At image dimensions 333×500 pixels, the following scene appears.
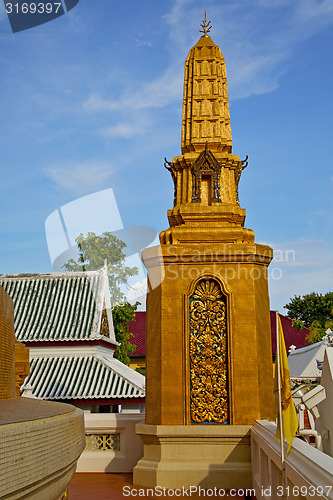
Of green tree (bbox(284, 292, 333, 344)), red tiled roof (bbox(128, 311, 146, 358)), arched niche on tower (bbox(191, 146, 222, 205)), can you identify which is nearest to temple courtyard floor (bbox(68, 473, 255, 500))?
arched niche on tower (bbox(191, 146, 222, 205))

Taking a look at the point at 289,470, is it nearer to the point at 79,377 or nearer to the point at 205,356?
the point at 205,356

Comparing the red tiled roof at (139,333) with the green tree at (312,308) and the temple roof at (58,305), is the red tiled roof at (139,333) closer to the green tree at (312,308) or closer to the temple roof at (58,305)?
the green tree at (312,308)

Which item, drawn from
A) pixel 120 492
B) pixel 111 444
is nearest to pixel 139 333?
pixel 111 444

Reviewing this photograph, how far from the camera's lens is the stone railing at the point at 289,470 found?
320 centimetres

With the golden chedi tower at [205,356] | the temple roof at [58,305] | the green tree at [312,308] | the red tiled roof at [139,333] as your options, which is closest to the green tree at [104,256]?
the red tiled roof at [139,333]

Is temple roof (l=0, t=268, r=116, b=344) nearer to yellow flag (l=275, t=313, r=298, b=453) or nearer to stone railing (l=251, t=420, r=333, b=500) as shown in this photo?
stone railing (l=251, t=420, r=333, b=500)

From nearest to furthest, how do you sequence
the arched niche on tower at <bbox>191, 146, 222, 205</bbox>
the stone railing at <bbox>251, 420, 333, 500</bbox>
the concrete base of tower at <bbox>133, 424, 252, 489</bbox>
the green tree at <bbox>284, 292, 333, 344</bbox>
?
the stone railing at <bbox>251, 420, 333, 500</bbox> → the concrete base of tower at <bbox>133, 424, 252, 489</bbox> → the arched niche on tower at <bbox>191, 146, 222, 205</bbox> → the green tree at <bbox>284, 292, 333, 344</bbox>

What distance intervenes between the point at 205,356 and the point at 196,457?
158 centimetres

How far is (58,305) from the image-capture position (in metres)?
20.1

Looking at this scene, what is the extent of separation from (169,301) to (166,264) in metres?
0.65

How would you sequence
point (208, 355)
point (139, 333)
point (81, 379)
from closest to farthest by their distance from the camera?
point (208, 355)
point (81, 379)
point (139, 333)

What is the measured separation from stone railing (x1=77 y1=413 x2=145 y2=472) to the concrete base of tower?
94 cm

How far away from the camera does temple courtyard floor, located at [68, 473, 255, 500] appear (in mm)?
6879

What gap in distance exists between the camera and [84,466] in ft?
27.8
